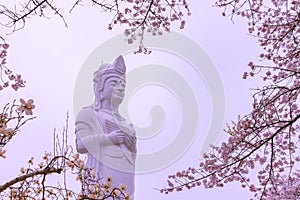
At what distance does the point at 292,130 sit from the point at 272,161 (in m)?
0.32

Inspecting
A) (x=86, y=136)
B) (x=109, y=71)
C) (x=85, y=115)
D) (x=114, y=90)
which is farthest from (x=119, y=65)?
(x=86, y=136)

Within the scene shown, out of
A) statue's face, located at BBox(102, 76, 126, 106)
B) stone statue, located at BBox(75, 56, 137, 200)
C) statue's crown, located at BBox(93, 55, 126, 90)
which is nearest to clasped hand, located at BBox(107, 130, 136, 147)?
stone statue, located at BBox(75, 56, 137, 200)

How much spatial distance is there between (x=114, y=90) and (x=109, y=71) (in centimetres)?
44

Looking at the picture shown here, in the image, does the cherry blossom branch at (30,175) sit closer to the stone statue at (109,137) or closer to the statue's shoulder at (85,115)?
the stone statue at (109,137)

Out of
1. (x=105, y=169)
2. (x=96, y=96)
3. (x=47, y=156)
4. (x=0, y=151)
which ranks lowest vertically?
(x=0, y=151)

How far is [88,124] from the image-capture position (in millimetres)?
9039

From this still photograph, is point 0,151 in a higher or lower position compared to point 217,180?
lower

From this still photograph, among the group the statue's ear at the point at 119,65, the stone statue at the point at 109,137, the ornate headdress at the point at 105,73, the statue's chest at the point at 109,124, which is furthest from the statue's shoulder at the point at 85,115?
the statue's ear at the point at 119,65

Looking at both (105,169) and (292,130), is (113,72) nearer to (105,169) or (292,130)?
(105,169)

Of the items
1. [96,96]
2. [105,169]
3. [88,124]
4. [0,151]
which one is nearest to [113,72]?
[96,96]

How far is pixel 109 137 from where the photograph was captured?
8.75 m

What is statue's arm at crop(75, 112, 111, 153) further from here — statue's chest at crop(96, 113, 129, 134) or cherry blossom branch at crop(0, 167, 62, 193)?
cherry blossom branch at crop(0, 167, 62, 193)

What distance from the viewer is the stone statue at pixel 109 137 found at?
8.84 m

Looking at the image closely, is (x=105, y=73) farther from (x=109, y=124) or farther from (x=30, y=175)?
(x=30, y=175)
